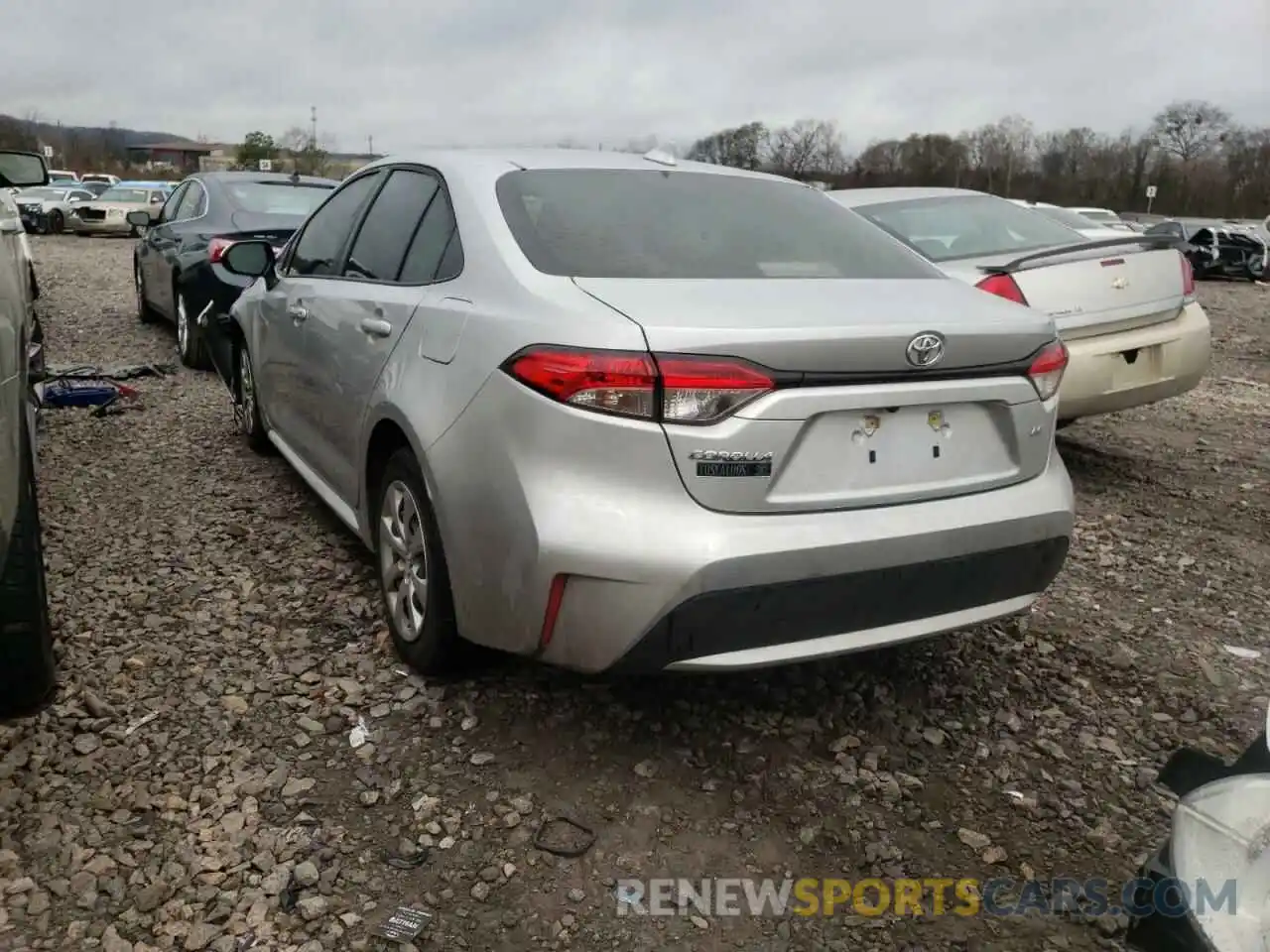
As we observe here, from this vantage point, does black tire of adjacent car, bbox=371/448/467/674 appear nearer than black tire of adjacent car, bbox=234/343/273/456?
Yes

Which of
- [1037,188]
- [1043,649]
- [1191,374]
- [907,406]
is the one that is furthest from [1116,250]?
[1037,188]

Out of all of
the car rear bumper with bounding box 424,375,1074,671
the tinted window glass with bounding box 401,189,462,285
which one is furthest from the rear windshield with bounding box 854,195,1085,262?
the car rear bumper with bounding box 424,375,1074,671

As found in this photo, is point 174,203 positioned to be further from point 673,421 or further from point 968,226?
point 673,421

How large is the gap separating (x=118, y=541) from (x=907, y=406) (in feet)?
10.7

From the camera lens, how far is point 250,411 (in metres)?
5.40

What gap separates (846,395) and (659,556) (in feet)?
1.90

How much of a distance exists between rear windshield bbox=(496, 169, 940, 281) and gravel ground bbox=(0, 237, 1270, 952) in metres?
1.24

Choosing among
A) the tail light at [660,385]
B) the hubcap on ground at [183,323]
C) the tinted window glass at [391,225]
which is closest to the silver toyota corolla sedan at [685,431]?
the tail light at [660,385]

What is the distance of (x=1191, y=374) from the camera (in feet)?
17.4

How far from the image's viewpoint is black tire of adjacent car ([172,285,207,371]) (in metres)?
7.54

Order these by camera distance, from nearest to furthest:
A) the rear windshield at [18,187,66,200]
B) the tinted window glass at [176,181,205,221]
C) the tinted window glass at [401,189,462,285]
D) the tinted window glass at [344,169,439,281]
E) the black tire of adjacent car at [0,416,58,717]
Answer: the black tire of adjacent car at [0,416,58,717], the tinted window glass at [401,189,462,285], the tinted window glass at [344,169,439,281], the tinted window glass at [176,181,205,221], the rear windshield at [18,187,66,200]

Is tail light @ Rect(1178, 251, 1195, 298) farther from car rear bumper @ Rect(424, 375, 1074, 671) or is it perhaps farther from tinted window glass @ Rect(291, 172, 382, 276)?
tinted window glass @ Rect(291, 172, 382, 276)

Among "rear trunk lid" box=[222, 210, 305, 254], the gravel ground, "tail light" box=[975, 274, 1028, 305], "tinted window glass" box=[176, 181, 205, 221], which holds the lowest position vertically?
the gravel ground

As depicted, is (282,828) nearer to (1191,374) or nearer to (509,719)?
(509,719)
